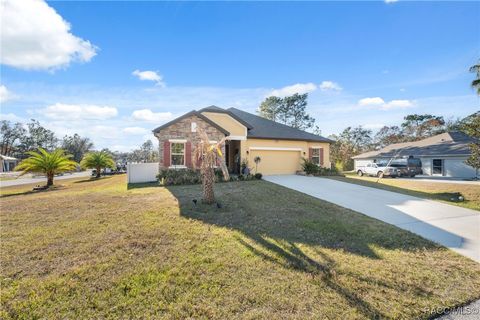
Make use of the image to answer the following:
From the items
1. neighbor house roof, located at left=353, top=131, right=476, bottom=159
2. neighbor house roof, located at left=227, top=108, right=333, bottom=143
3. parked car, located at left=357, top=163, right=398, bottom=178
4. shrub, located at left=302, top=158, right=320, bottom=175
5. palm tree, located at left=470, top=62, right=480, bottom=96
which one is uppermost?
palm tree, located at left=470, top=62, right=480, bottom=96

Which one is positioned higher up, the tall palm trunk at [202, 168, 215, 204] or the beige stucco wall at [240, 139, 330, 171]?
the beige stucco wall at [240, 139, 330, 171]

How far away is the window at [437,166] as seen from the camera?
24.6 metres

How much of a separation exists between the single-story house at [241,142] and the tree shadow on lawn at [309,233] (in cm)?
671

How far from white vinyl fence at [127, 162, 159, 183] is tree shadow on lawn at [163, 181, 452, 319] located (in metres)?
7.77

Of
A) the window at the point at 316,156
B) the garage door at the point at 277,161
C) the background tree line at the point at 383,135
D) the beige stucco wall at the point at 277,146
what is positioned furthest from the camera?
the background tree line at the point at 383,135

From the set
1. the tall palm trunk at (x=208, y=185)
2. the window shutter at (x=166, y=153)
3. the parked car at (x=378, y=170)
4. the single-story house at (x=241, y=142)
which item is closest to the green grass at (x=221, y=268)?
the tall palm trunk at (x=208, y=185)

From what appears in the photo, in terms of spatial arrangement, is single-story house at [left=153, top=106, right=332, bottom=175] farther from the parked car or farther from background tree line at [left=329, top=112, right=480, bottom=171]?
background tree line at [left=329, top=112, right=480, bottom=171]

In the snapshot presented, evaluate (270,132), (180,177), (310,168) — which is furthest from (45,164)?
(310,168)

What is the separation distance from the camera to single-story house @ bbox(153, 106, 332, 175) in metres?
15.4

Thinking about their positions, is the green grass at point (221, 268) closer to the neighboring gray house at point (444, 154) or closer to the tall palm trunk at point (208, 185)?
the tall palm trunk at point (208, 185)

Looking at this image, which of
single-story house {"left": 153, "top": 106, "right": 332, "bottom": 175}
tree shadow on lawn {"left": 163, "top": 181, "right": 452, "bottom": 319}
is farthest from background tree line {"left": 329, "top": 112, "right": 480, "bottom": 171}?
tree shadow on lawn {"left": 163, "top": 181, "right": 452, "bottom": 319}

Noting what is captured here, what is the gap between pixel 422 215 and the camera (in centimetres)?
798

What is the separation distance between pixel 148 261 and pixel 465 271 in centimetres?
599

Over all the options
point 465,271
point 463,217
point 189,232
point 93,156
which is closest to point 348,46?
point 463,217
